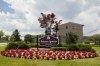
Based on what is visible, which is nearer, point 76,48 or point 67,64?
point 67,64

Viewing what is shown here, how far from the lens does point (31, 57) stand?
20516 millimetres

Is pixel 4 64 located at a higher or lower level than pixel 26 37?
lower

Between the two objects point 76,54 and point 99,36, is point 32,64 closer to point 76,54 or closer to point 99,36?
point 76,54

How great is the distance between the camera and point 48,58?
20.1m

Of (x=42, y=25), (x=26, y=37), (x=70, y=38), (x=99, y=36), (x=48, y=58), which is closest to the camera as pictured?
(x=48, y=58)

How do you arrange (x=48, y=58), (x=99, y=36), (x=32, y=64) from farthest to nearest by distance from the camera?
1. (x=99, y=36)
2. (x=48, y=58)
3. (x=32, y=64)

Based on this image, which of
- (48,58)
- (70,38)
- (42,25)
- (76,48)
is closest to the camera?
(48,58)

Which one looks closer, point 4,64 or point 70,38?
point 4,64

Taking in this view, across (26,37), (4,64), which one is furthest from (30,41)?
(4,64)

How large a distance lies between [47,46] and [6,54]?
477cm

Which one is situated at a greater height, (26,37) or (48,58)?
(26,37)

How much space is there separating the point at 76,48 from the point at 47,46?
2.33m

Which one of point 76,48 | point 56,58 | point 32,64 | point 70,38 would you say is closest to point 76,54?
point 56,58

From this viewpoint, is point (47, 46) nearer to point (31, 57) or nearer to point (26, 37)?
point (31, 57)
